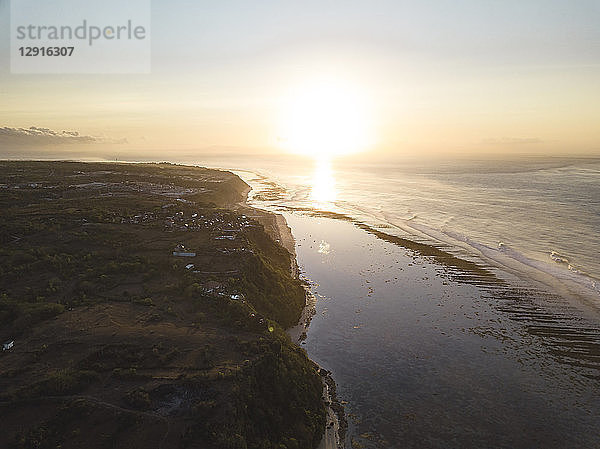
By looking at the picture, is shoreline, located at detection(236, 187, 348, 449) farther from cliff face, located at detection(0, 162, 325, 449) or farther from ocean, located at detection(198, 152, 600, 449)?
cliff face, located at detection(0, 162, 325, 449)

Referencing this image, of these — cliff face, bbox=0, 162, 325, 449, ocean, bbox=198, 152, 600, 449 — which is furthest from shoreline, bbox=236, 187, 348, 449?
cliff face, bbox=0, 162, 325, 449

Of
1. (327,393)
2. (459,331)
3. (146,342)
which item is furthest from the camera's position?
(459,331)

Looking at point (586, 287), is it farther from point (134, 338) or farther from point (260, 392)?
point (134, 338)

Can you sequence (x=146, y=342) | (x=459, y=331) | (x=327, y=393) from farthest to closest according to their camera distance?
(x=459, y=331) < (x=327, y=393) < (x=146, y=342)

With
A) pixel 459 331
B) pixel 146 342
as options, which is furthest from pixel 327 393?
pixel 459 331

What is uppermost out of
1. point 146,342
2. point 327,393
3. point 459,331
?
point 146,342

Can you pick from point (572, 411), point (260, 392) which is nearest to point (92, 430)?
point (260, 392)

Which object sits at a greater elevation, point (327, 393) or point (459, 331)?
point (459, 331)

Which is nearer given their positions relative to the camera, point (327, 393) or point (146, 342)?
point (146, 342)

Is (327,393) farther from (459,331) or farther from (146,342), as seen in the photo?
(459,331)
